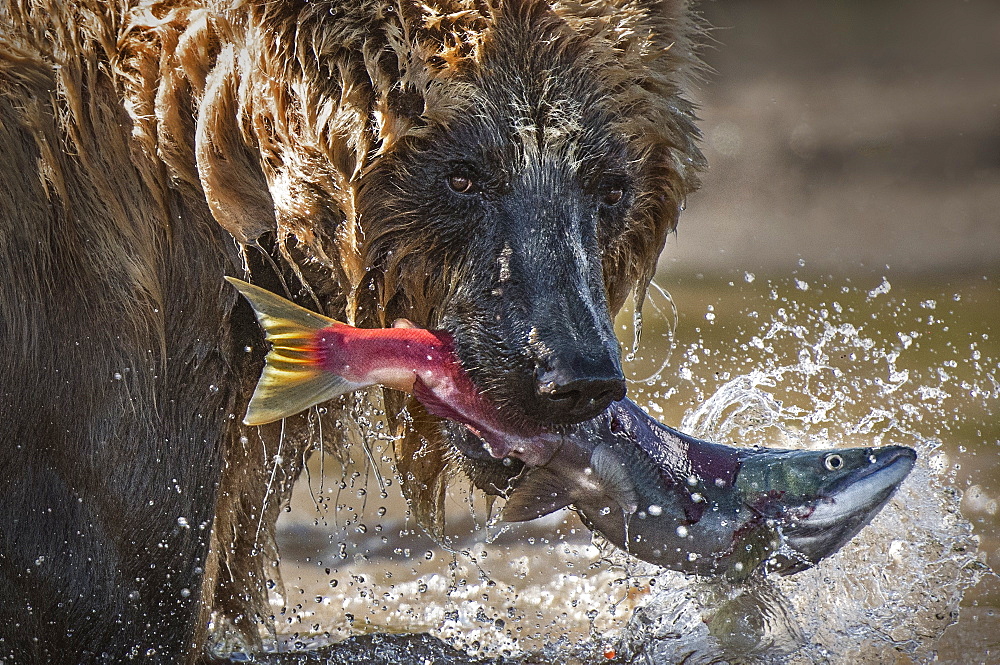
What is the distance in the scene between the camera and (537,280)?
226 cm

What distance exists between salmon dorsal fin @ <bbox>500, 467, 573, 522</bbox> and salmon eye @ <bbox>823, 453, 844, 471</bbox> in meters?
0.51

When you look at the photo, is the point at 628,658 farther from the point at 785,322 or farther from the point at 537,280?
the point at 785,322

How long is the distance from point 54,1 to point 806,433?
8.59 ft

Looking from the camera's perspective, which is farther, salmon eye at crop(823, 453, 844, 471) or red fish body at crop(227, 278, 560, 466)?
salmon eye at crop(823, 453, 844, 471)

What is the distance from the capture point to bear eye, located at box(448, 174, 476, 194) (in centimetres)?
233

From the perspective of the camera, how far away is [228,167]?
2309 millimetres

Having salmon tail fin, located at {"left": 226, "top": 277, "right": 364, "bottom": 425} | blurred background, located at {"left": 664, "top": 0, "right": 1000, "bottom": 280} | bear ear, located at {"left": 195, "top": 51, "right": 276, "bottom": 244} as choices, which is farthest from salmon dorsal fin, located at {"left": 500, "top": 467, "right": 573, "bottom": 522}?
blurred background, located at {"left": 664, "top": 0, "right": 1000, "bottom": 280}

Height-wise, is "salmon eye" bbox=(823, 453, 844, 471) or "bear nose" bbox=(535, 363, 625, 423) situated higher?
"bear nose" bbox=(535, 363, 625, 423)

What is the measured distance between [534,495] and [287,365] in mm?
573

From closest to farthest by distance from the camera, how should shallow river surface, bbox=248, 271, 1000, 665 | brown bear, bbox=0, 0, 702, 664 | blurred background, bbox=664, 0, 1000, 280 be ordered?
brown bear, bbox=0, 0, 702, 664 < shallow river surface, bbox=248, 271, 1000, 665 < blurred background, bbox=664, 0, 1000, 280

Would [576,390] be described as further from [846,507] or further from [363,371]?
[846,507]

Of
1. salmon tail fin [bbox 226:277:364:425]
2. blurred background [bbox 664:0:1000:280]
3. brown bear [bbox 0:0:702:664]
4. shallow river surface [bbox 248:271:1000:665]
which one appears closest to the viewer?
salmon tail fin [bbox 226:277:364:425]

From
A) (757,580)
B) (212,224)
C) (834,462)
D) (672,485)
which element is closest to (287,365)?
(212,224)

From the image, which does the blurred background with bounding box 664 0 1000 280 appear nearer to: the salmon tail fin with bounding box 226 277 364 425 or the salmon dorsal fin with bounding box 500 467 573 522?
the salmon dorsal fin with bounding box 500 467 573 522
